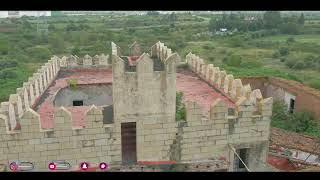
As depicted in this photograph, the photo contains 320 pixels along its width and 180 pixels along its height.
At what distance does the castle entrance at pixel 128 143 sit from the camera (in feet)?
37.2

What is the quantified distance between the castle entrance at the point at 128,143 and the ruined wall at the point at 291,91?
1587 cm

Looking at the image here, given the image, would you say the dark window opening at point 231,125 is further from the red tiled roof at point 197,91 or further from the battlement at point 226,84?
the red tiled roof at point 197,91

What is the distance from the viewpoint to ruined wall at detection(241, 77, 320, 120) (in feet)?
77.7

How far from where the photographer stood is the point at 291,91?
2572 cm

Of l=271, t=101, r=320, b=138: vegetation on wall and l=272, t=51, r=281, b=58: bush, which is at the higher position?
l=272, t=51, r=281, b=58: bush

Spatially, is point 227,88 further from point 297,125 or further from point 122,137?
point 297,125

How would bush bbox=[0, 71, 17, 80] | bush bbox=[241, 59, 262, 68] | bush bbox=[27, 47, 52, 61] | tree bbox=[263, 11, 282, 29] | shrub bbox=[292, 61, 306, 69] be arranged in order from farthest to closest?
tree bbox=[263, 11, 282, 29] → bush bbox=[27, 47, 52, 61] → shrub bbox=[292, 61, 306, 69] → bush bbox=[241, 59, 262, 68] → bush bbox=[0, 71, 17, 80]

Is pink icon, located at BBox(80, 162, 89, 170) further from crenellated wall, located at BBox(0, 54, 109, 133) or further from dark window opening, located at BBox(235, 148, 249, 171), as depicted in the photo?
dark window opening, located at BBox(235, 148, 249, 171)

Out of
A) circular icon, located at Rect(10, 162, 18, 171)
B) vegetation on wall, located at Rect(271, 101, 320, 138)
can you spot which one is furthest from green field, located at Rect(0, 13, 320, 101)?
circular icon, located at Rect(10, 162, 18, 171)

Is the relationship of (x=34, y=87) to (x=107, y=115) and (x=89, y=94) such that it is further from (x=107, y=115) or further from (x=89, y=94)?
(x=107, y=115)

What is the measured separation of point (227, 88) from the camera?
48.1 feet

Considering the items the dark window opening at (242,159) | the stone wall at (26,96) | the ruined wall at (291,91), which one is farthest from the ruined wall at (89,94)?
the ruined wall at (291,91)

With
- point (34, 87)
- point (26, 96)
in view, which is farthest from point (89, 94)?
point (26, 96)
